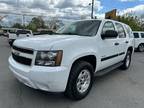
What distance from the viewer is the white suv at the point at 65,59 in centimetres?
326

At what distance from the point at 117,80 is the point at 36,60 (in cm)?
318

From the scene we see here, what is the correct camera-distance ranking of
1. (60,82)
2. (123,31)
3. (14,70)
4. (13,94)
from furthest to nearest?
(123,31)
(13,94)
(14,70)
(60,82)

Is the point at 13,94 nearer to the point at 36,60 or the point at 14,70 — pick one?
the point at 14,70

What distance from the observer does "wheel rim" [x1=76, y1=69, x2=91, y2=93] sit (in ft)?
12.7

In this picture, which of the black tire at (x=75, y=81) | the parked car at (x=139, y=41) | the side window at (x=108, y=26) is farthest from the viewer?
the parked car at (x=139, y=41)

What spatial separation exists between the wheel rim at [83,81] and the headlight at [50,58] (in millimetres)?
816

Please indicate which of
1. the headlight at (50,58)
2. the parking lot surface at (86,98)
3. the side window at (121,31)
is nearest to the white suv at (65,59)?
the headlight at (50,58)

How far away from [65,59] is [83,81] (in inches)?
37.9

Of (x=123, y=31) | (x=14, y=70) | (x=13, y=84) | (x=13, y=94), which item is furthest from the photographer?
(x=123, y=31)

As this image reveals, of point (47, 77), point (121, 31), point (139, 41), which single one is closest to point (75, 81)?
point (47, 77)

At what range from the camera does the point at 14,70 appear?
3811 mm

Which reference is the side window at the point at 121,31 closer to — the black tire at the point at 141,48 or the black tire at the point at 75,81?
the black tire at the point at 75,81

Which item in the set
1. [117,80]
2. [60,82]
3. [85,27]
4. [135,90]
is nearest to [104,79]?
[117,80]

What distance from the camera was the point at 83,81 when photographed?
4.04 meters
